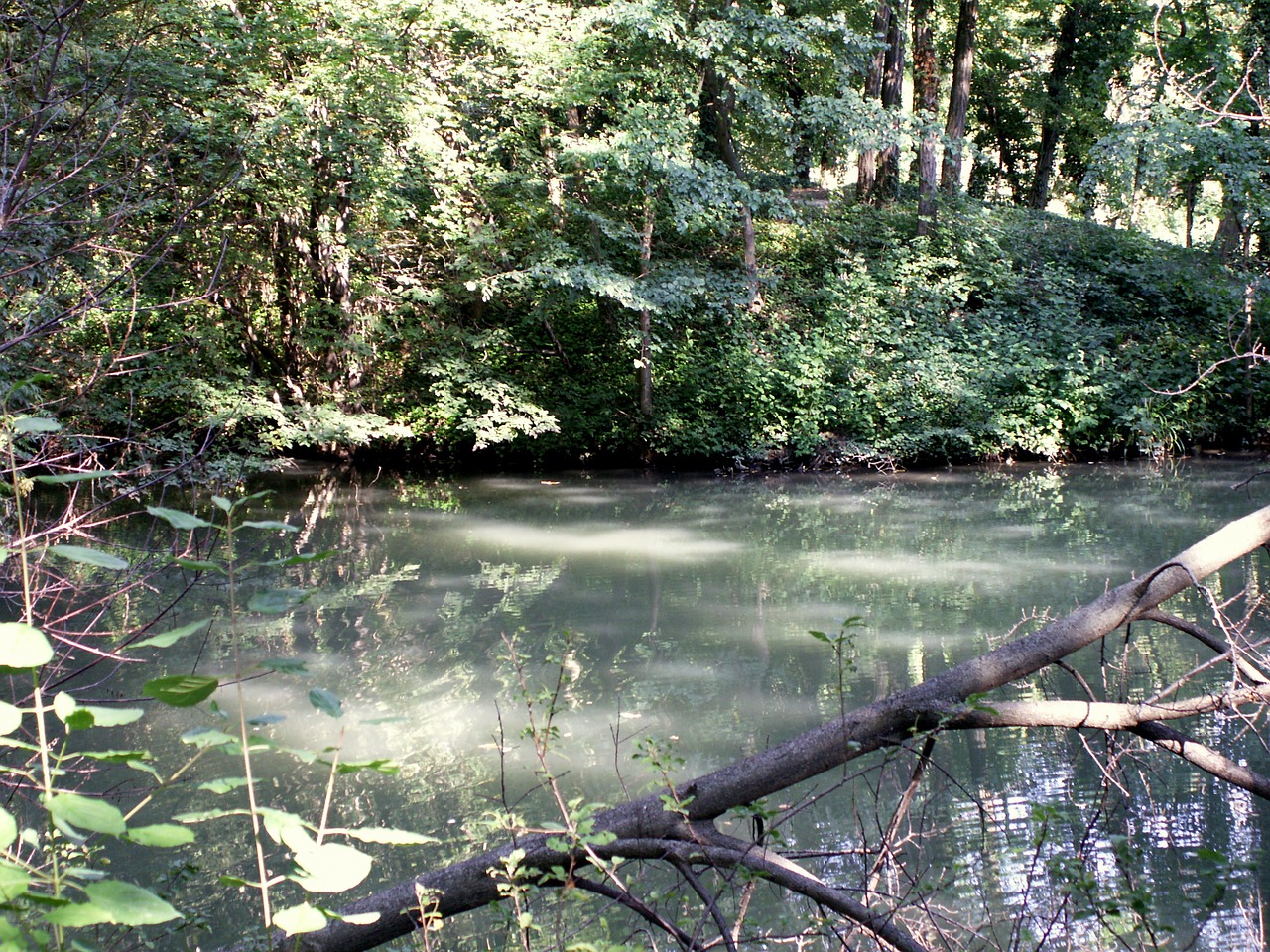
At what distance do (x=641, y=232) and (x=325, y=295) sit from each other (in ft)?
14.0

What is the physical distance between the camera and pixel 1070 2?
1909 centimetres

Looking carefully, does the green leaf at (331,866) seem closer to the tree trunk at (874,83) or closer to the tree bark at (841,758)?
the tree bark at (841,758)

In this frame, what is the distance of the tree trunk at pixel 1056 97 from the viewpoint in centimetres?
1948

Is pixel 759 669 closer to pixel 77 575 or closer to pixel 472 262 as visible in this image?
pixel 77 575

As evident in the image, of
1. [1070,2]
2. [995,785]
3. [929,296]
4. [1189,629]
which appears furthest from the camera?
[1070,2]

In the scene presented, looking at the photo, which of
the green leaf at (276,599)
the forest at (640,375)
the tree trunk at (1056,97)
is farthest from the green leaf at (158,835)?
the tree trunk at (1056,97)

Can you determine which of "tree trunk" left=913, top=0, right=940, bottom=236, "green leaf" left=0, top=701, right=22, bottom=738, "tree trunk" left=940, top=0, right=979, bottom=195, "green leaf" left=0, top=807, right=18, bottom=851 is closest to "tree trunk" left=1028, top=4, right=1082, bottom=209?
"tree trunk" left=940, top=0, right=979, bottom=195

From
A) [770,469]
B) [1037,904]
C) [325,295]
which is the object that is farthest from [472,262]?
[1037,904]

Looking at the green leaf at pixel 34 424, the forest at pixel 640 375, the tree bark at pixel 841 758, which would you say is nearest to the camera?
the green leaf at pixel 34 424

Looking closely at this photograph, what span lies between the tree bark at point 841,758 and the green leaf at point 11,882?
4.13ft

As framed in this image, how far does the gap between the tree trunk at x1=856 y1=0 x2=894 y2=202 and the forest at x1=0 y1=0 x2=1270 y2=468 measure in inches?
6.2

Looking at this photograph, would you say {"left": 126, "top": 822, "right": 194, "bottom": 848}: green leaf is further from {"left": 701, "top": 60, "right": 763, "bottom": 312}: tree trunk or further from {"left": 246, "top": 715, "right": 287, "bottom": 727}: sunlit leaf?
{"left": 701, "top": 60, "right": 763, "bottom": 312}: tree trunk

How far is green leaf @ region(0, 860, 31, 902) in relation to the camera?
1046mm

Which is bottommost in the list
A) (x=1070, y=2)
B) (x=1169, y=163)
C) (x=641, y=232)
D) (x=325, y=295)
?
(x=325, y=295)
